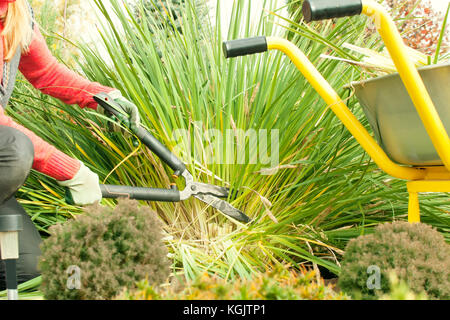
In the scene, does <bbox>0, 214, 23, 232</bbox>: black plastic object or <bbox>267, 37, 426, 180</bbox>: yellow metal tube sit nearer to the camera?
<bbox>0, 214, 23, 232</bbox>: black plastic object

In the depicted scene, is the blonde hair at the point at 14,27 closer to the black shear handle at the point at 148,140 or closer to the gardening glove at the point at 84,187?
the black shear handle at the point at 148,140

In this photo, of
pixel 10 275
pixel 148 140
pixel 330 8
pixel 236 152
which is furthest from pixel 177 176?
pixel 330 8

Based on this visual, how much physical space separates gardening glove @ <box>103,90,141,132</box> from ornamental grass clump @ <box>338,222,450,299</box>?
0.95 metres

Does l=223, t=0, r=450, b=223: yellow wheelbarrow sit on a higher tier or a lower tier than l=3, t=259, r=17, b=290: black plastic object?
higher

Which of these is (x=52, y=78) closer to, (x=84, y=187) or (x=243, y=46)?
(x=84, y=187)

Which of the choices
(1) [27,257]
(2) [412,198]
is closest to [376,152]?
(2) [412,198]

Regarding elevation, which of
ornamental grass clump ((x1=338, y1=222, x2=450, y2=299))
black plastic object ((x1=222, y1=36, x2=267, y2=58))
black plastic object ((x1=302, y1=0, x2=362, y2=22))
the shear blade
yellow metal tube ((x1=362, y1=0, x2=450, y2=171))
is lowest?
ornamental grass clump ((x1=338, y1=222, x2=450, y2=299))

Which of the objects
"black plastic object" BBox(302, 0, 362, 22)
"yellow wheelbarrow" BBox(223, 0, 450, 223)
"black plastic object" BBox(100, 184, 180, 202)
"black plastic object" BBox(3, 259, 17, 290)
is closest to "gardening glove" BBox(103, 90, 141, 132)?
"black plastic object" BBox(100, 184, 180, 202)

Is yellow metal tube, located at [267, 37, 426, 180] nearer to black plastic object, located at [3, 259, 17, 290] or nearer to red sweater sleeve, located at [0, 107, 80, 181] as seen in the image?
red sweater sleeve, located at [0, 107, 80, 181]

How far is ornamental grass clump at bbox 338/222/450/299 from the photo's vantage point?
1.05m

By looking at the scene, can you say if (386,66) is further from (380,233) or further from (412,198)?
(380,233)

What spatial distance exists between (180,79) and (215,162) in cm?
43

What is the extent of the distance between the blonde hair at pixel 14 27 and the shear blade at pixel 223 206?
0.83m
